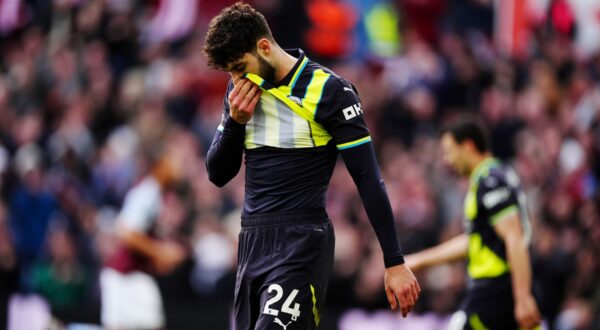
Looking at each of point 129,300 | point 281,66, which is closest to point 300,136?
point 281,66

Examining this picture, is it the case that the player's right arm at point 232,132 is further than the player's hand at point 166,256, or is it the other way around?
the player's hand at point 166,256

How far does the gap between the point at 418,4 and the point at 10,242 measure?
7440 millimetres

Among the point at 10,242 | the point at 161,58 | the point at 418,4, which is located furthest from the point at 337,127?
the point at 418,4

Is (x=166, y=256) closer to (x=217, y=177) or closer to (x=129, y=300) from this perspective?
(x=129, y=300)

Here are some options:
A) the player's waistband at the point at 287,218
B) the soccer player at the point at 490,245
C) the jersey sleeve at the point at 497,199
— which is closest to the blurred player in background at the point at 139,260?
the soccer player at the point at 490,245

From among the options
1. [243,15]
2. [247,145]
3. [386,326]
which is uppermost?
[243,15]

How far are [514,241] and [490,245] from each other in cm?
26

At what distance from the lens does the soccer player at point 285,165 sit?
5777mm

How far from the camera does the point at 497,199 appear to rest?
8008 mm

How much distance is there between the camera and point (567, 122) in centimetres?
1523

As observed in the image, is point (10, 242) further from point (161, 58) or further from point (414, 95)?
point (414, 95)

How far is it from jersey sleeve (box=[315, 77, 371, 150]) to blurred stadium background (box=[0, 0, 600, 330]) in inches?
240

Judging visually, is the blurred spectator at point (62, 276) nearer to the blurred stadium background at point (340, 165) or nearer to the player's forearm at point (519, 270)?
the blurred stadium background at point (340, 165)

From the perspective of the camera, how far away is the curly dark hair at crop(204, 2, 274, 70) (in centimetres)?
573
